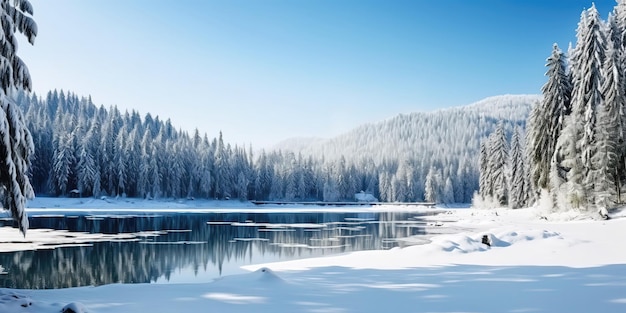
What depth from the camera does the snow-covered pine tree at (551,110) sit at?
4381 centimetres

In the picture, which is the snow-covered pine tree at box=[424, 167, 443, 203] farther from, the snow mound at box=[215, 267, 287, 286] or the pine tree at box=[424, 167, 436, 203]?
the snow mound at box=[215, 267, 287, 286]

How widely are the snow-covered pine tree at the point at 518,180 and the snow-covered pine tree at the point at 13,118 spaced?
215 ft

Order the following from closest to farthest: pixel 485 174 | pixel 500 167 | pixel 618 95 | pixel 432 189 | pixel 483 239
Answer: pixel 483 239, pixel 618 95, pixel 500 167, pixel 485 174, pixel 432 189

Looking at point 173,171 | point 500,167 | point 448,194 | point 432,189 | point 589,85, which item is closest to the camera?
point 589,85

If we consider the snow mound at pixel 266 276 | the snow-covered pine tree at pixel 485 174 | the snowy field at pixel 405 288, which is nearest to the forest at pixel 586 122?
the snowy field at pixel 405 288

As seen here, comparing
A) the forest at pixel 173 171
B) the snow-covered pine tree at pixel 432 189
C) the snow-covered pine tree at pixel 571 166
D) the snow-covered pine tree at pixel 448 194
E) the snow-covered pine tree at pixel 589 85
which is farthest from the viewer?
the snow-covered pine tree at pixel 448 194

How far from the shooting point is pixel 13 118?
33.5 ft

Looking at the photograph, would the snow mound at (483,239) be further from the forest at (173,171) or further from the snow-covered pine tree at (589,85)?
the forest at (173,171)

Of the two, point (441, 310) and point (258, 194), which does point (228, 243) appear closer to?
point (441, 310)

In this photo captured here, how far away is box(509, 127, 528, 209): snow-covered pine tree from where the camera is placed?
216ft

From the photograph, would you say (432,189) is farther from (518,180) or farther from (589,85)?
(589,85)

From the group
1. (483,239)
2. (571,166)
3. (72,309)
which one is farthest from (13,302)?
(571,166)

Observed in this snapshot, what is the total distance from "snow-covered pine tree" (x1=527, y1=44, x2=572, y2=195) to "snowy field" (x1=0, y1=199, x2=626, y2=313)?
26.7 m

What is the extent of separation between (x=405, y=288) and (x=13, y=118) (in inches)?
419
